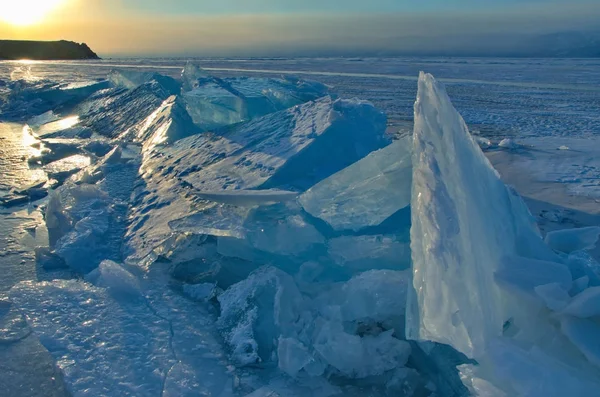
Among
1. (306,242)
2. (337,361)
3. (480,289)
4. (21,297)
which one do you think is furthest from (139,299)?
(480,289)

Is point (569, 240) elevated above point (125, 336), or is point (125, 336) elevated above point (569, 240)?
point (569, 240)

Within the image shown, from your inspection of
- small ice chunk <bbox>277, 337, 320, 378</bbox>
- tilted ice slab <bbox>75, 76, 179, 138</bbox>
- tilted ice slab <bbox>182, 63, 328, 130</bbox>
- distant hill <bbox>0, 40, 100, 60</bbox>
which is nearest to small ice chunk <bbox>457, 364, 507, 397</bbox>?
small ice chunk <bbox>277, 337, 320, 378</bbox>

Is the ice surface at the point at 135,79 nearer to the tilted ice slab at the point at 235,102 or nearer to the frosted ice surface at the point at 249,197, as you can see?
the tilted ice slab at the point at 235,102

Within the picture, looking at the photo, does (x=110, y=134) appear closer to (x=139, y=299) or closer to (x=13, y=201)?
(x=13, y=201)

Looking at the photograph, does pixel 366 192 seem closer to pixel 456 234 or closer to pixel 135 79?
pixel 456 234

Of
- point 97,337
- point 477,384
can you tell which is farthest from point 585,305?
point 97,337

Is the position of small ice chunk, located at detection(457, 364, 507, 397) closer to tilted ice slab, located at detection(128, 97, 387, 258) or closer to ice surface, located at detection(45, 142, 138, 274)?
tilted ice slab, located at detection(128, 97, 387, 258)
